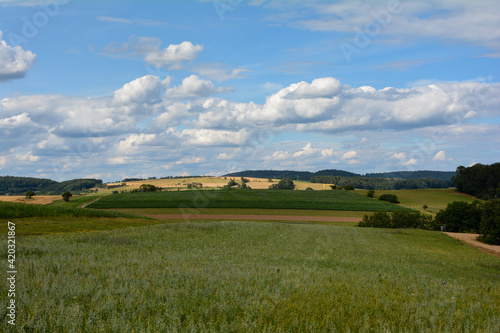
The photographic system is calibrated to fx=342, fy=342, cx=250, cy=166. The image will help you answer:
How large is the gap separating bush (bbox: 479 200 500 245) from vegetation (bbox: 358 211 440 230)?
42.8 ft

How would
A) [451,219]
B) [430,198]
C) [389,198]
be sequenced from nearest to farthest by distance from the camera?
[451,219] < [389,198] < [430,198]

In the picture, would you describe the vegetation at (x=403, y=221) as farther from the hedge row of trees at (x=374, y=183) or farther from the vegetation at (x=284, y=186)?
the hedge row of trees at (x=374, y=183)

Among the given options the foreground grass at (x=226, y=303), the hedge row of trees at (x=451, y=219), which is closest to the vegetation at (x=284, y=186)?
the hedge row of trees at (x=451, y=219)

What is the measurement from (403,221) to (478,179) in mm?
93806

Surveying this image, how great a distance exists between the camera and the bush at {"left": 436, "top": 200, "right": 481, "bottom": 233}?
52531mm

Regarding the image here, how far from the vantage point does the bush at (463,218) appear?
5253 cm

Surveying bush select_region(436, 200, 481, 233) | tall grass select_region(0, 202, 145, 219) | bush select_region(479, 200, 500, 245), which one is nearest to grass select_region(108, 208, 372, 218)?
bush select_region(436, 200, 481, 233)

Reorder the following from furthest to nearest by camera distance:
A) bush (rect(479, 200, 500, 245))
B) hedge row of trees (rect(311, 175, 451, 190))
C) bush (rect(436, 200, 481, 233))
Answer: hedge row of trees (rect(311, 175, 451, 190)) → bush (rect(436, 200, 481, 233)) → bush (rect(479, 200, 500, 245))

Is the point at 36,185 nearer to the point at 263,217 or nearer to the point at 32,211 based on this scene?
the point at 263,217

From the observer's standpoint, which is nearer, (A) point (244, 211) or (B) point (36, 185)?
(A) point (244, 211)

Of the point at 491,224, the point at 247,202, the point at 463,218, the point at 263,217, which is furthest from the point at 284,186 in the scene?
the point at 491,224

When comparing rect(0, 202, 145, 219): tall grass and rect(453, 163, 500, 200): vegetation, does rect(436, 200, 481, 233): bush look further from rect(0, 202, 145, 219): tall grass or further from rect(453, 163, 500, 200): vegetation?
rect(453, 163, 500, 200): vegetation

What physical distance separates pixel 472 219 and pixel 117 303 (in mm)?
58371

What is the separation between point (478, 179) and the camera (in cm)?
12875
